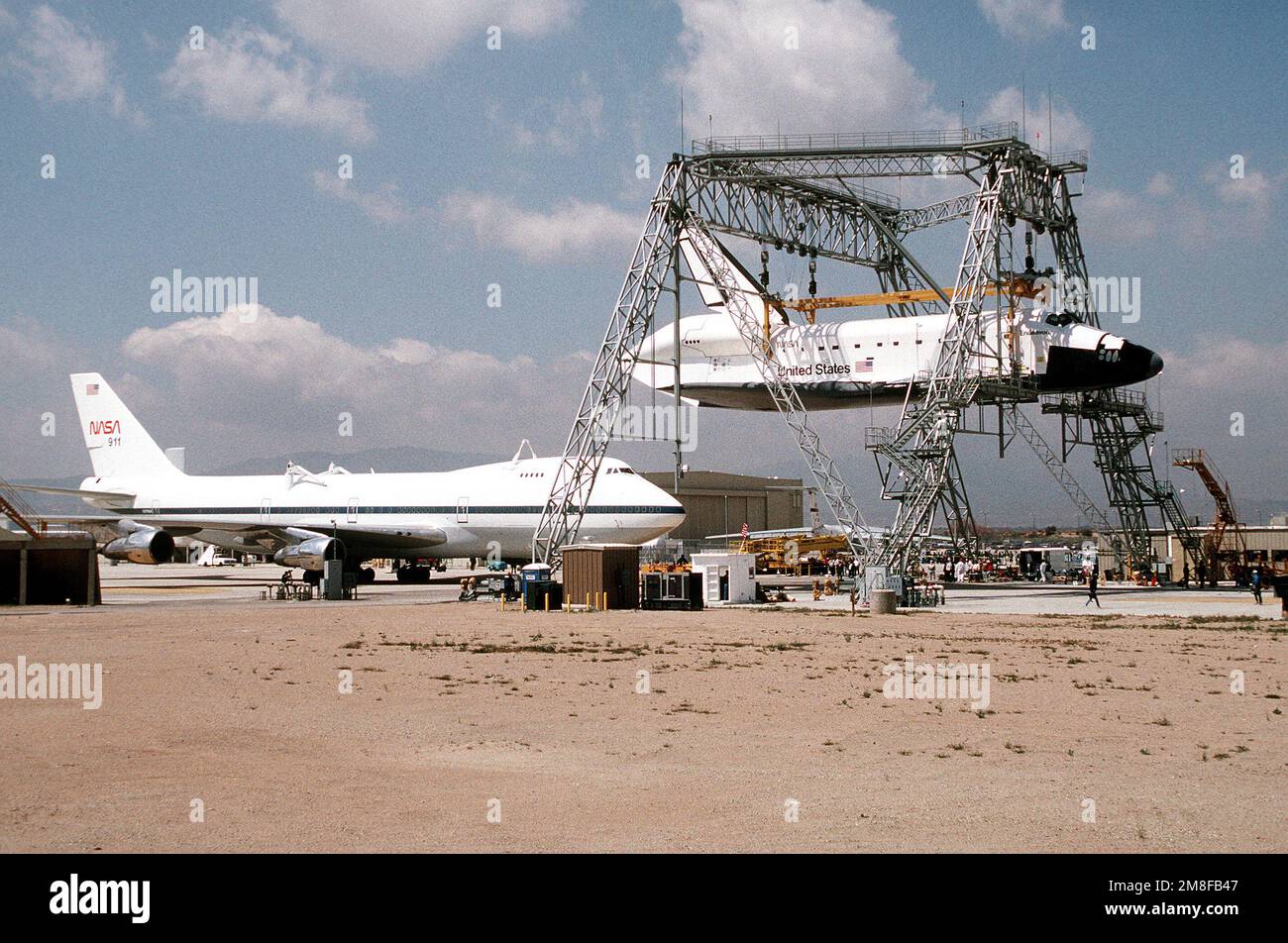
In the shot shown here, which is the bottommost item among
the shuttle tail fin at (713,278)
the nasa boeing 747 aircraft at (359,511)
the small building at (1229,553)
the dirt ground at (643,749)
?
the dirt ground at (643,749)

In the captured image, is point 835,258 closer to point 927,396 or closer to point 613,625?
point 927,396

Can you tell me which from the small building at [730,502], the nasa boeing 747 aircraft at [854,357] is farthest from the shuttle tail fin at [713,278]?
the small building at [730,502]

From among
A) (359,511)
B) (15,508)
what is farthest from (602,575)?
(15,508)

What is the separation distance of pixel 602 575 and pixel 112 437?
39679 millimetres

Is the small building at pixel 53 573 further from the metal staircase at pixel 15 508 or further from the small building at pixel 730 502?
the small building at pixel 730 502

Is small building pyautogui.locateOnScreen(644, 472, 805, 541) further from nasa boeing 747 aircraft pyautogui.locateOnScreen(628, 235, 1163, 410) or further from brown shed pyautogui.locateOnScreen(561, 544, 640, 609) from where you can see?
brown shed pyautogui.locateOnScreen(561, 544, 640, 609)

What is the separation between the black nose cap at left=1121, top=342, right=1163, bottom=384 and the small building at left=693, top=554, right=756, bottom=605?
15.9 meters

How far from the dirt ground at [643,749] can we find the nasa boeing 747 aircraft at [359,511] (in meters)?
23.0

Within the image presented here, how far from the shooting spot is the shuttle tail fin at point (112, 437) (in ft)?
204

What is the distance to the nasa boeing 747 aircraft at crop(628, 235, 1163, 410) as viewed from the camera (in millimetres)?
42500

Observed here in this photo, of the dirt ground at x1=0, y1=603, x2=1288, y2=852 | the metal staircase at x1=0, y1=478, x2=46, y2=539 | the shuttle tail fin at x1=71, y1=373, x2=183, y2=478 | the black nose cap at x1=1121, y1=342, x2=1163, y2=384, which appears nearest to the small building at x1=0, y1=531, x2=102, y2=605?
the metal staircase at x1=0, y1=478, x2=46, y2=539
